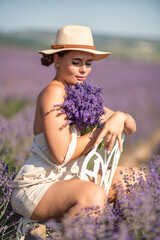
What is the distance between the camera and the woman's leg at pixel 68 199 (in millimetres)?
1519

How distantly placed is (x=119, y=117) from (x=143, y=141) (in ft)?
13.5

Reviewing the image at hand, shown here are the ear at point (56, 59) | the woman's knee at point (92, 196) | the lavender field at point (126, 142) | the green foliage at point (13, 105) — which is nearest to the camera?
the lavender field at point (126, 142)

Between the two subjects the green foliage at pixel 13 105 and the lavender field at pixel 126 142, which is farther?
the green foliage at pixel 13 105

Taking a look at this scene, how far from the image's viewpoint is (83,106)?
1705mm


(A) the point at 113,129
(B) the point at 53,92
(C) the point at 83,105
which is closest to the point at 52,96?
(B) the point at 53,92

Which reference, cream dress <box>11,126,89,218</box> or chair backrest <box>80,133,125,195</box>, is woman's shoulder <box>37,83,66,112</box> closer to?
cream dress <box>11,126,89,218</box>

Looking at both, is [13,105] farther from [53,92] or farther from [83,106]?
[83,106]

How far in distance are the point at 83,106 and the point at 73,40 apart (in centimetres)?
46

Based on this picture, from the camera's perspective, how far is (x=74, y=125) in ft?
5.90

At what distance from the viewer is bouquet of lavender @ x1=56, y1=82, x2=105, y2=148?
5.61 feet

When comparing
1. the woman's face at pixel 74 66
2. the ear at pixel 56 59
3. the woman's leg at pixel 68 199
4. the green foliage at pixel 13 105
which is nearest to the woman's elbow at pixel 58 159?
the woman's leg at pixel 68 199

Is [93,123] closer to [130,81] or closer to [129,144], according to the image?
[129,144]

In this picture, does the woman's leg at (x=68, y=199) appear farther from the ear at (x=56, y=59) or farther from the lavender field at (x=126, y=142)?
the ear at (x=56, y=59)

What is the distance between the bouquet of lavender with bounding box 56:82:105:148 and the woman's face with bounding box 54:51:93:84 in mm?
83
